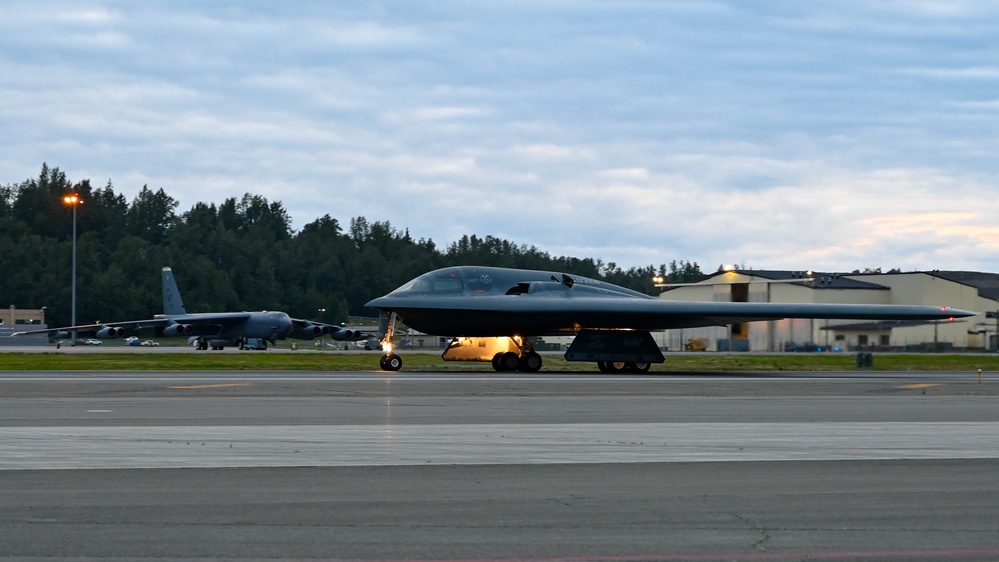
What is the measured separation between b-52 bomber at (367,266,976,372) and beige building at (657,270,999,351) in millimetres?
25166

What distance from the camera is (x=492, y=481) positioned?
10281 mm

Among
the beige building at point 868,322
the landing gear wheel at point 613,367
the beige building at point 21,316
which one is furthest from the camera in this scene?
the beige building at point 21,316

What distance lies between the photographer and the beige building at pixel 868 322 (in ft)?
211

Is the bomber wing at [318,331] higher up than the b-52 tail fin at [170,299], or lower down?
lower down

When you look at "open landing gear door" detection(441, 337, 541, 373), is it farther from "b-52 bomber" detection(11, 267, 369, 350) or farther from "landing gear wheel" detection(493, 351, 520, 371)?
"b-52 bomber" detection(11, 267, 369, 350)

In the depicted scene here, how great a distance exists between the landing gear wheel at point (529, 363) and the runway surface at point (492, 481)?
17.7 meters

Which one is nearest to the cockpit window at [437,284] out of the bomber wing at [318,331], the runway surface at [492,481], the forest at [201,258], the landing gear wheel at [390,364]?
the landing gear wheel at [390,364]

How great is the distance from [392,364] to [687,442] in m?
22.3

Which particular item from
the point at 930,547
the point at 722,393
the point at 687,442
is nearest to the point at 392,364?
the point at 722,393

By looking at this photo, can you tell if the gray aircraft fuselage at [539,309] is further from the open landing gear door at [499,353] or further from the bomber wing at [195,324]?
the bomber wing at [195,324]

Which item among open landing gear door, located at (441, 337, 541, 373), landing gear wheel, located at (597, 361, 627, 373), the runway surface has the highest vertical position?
open landing gear door, located at (441, 337, 541, 373)

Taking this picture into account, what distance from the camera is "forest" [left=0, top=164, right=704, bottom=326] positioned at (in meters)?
120

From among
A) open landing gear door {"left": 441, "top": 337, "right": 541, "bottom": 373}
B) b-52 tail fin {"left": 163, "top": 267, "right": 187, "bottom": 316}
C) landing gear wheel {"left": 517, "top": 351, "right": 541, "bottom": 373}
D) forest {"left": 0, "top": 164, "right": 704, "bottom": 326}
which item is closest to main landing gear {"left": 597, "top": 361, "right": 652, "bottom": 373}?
landing gear wheel {"left": 517, "top": 351, "right": 541, "bottom": 373}

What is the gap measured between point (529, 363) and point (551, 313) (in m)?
2.42
